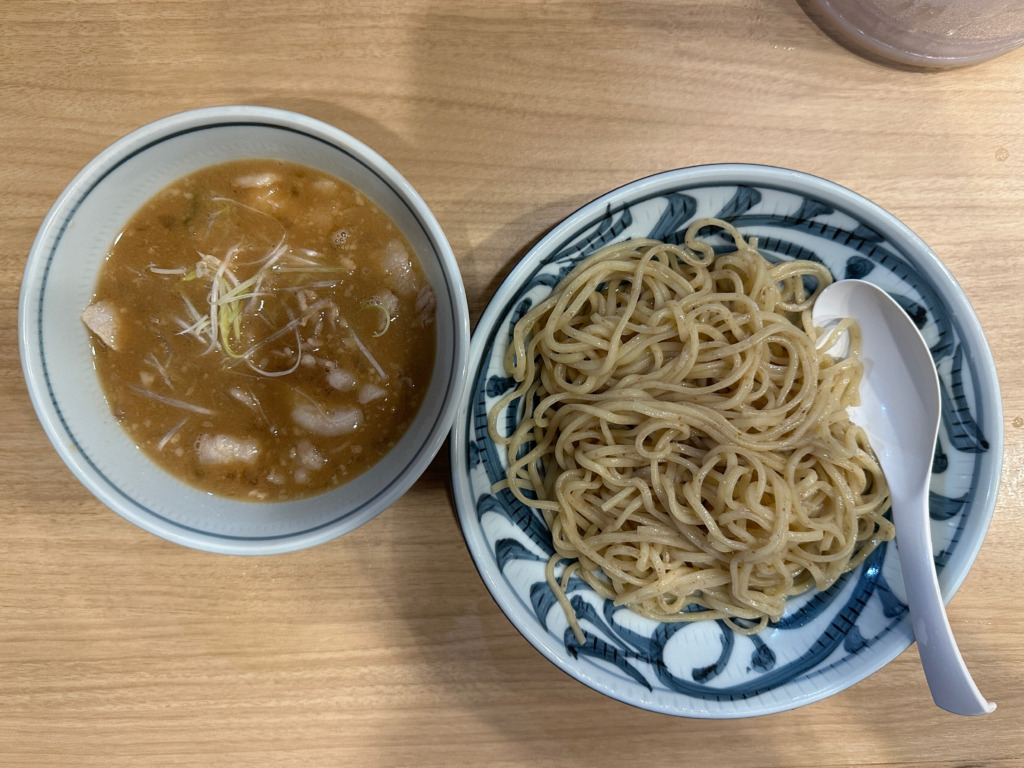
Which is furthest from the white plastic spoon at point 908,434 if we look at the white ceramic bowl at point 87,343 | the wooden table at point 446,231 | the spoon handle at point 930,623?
the white ceramic bowl at point 87,343

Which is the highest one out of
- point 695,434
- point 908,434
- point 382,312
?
point 382,312

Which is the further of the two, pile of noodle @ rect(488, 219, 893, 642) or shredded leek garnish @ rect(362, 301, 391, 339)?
pile of noodle @ rect(488, 219, 893, 642)

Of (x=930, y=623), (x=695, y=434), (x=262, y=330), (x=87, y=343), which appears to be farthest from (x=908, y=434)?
(x=87, y=343)

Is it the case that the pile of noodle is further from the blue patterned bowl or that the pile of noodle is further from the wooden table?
the wooden table

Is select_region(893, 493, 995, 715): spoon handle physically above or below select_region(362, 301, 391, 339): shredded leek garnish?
below

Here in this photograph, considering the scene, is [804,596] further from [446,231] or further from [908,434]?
[446,231]

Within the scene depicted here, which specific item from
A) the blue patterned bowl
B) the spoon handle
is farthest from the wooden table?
the spoon handle

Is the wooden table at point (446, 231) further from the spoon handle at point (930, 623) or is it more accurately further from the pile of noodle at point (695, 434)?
the spoon handle at point (930, 623)
